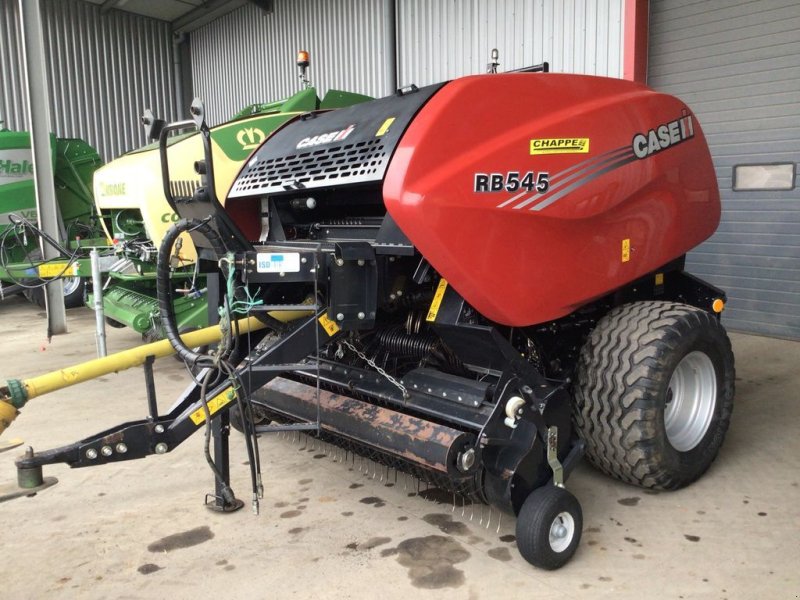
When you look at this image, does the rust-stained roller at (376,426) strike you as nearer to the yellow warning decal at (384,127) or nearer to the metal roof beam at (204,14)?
the yellow warning decal at (384,127)

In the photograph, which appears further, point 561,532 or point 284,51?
point 284,51

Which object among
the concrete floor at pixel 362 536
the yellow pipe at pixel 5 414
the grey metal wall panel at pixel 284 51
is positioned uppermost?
the grey metal wall panel at pixel 284 51

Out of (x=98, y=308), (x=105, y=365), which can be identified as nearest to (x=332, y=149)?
(x=105, y=365)

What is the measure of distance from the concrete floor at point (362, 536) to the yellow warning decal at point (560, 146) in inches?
55.6

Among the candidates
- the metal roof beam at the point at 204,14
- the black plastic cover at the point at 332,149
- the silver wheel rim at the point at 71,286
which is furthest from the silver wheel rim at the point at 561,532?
the metal roof beam at the point at 204,14

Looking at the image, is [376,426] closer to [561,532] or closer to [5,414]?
[561,532]

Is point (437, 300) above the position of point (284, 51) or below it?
below

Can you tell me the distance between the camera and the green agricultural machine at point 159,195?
16.8ft

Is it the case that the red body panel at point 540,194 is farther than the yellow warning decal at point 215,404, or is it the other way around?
the yellow warning decal at point 215,404

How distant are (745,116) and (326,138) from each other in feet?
14.4

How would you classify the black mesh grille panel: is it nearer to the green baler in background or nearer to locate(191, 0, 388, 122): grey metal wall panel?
the green baler in background

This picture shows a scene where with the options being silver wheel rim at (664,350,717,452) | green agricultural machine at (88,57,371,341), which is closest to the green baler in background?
green agricultural machine at (88,57,371,341)

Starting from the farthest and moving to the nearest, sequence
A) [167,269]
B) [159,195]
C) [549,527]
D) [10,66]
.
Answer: [10,66], [159,195], [167,269], [549,527]

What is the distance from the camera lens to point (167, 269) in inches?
97.1
